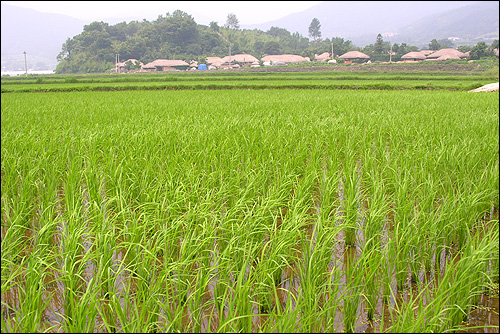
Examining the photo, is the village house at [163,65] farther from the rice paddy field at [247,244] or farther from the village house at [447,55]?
the rice paddy field at [247,244]

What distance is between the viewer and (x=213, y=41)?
270 feet

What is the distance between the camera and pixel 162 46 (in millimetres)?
75562

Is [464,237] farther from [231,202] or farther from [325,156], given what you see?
[325,156]

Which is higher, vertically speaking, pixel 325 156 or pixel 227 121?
pixel 227 121

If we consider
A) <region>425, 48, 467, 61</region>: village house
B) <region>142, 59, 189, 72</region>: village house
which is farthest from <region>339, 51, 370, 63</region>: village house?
<region>142, 59, 189, 72</region>: village house

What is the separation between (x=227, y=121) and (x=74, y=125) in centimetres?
318

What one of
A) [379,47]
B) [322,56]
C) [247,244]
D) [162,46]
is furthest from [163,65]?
[247,244]

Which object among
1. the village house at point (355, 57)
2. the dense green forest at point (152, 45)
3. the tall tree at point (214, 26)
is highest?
the tall tree at point (214, 26)

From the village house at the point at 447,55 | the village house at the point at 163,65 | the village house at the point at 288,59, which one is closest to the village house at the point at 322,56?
the village house at the point at 288,59

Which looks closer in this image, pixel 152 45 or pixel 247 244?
pixel 247 244

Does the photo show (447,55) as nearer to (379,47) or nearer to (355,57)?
(379,47)

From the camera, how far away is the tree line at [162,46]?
6775 cm

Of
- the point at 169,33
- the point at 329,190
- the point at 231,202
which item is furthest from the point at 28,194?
the point at 169,33

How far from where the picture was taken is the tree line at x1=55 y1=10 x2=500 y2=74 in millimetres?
67750
